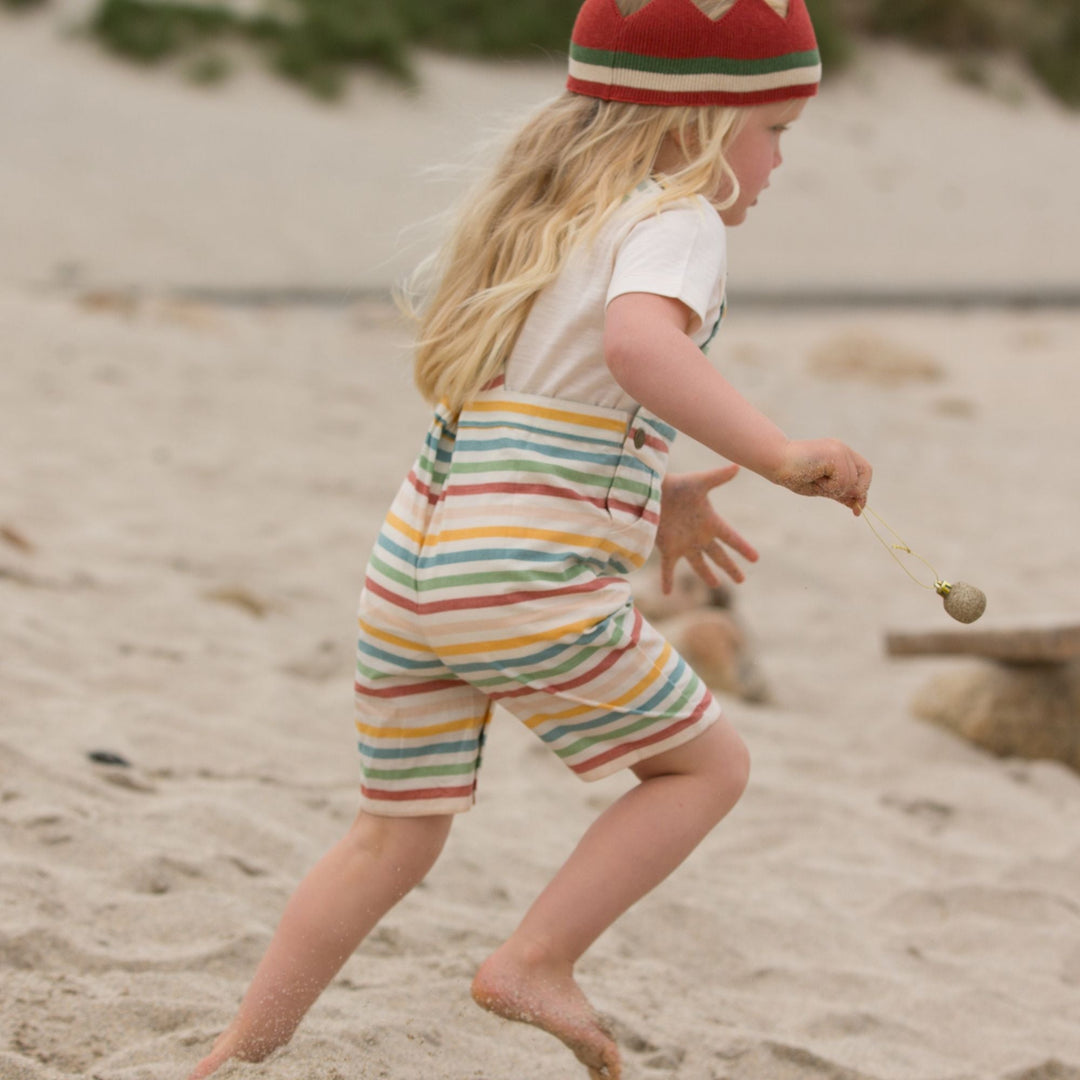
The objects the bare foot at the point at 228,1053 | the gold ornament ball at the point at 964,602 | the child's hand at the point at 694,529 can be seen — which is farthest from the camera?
the child's hand at the point at 694,529

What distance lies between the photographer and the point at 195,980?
2217 mm

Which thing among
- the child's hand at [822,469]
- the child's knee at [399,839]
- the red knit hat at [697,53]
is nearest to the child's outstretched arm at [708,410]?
the child's hand at [822,469]

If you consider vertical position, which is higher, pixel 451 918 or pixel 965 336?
pixel 451 918

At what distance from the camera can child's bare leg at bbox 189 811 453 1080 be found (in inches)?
74.9

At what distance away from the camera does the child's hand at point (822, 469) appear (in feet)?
5.33

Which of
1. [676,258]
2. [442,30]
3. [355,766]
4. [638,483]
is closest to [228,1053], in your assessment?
[638,483]

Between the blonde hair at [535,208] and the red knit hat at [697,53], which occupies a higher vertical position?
the red knit hat at [697,53]

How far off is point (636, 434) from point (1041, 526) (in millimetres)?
4132

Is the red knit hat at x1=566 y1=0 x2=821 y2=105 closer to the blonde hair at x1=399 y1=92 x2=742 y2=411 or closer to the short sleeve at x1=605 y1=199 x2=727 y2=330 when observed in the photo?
the blonde hair at x1=399 y1=92 x2=742 y2=411

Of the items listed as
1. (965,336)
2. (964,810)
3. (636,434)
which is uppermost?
(636,434)

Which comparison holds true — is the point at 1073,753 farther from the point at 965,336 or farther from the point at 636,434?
the point at 965,336

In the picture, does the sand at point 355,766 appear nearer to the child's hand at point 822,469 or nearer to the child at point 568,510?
the child at point 568,510

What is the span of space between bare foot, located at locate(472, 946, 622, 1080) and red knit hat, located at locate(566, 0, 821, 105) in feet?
3.42

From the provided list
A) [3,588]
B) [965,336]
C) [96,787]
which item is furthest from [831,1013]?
[965,336]
